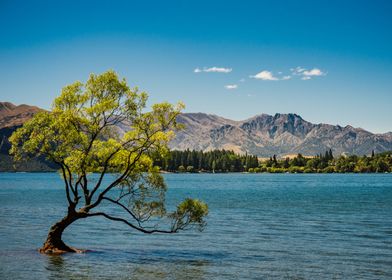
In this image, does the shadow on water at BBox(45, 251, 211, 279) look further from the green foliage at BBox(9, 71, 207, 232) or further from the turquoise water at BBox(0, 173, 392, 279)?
the green foliage at BBox(9, 71, 207, 232)

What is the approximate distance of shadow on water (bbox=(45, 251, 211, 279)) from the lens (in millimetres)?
33375

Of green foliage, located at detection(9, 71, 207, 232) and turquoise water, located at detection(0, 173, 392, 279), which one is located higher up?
green foliage, located at detection(9, 71, 207, 232)

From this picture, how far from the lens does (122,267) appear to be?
36.2 m

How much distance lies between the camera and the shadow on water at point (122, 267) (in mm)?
33375

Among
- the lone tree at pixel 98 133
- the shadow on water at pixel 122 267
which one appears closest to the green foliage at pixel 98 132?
the lone tree at pixel 98 133

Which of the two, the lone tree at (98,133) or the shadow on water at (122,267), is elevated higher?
the lone tree at (98,133)

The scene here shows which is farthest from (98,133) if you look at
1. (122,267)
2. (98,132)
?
(122,267)

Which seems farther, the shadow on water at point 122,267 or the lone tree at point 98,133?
the lone tree at point 98,133

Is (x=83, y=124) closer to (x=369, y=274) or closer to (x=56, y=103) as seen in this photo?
(x=56, y=103)

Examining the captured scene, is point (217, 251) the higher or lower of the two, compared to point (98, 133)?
lower

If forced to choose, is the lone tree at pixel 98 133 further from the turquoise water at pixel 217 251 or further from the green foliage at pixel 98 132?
the turquoise water at pixel 217 251

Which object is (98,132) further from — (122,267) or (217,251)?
(217,251)

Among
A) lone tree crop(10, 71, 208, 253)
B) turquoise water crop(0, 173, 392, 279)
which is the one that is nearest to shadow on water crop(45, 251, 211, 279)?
turquoise water crop(0, 173, 392, 279)

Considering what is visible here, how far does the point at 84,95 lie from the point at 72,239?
20384 millimetres
